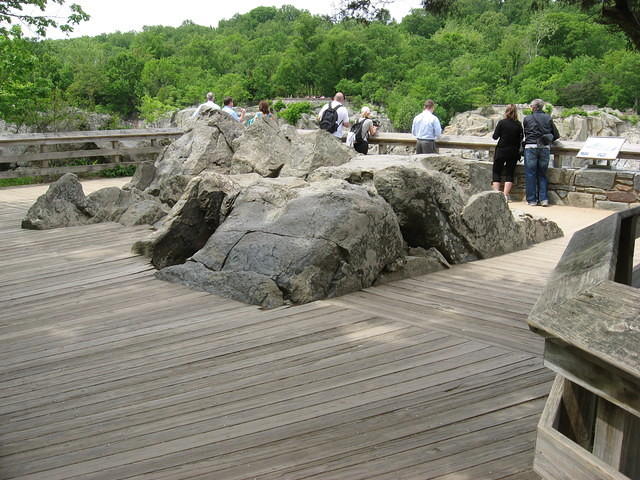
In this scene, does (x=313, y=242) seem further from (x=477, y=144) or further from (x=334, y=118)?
(x=477, y=144)

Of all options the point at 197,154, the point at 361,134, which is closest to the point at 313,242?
the point at 197,154

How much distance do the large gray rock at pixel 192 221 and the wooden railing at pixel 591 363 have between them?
17.1 feet

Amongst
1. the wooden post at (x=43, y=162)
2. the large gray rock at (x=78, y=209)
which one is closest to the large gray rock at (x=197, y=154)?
the large gray rock at (x=78, y=209)

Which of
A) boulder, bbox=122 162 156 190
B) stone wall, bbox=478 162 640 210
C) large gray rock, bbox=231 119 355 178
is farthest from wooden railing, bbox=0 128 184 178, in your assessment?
stone wall, bbox=478 162 640 210

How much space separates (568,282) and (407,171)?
4887 millimetres

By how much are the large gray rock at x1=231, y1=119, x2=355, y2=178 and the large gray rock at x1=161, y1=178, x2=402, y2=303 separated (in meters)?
2.49

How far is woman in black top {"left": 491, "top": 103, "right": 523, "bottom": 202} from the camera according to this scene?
35.8 ft

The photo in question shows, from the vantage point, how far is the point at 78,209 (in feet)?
30.9

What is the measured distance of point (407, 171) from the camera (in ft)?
22.0

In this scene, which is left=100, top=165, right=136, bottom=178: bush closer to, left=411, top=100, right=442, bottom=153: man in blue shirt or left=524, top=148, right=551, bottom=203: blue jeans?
left=411, top=100, right=442, bottom=153: man in blue shirt

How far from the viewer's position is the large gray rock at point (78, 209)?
29.8 feet

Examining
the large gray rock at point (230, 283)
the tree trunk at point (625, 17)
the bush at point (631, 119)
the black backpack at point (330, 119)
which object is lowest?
the bush at point (631, 119)

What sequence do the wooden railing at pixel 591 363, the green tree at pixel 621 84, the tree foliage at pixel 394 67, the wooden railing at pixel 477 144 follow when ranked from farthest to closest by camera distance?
the tree foliage at pixel 394 67 < the green tree at pixel 621 84 < the wooden railing at pixel 477 144 < the wooden railing at pixel 591 363

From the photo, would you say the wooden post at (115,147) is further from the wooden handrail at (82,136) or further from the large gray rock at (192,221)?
the large gray rock at (192,221)
